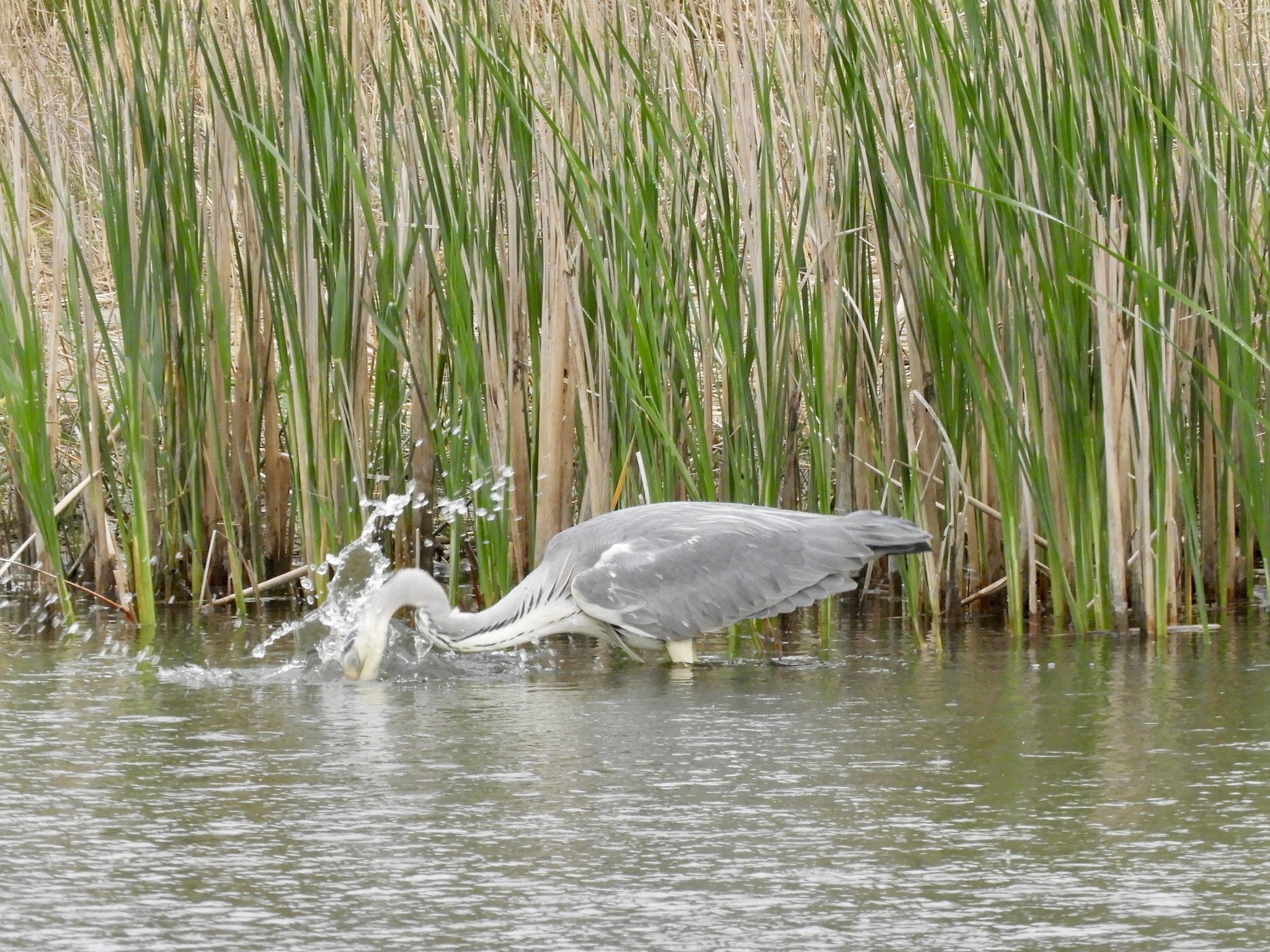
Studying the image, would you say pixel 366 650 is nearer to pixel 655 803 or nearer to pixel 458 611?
pixel 458 611

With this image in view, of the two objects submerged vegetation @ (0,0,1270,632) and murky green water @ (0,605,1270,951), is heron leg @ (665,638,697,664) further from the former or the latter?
submerged vegetation @ (0,0,1270,632)

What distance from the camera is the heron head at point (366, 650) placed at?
562cm

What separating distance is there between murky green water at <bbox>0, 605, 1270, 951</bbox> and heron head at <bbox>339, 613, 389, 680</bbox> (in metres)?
0.07

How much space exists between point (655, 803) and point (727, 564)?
2.07 meters

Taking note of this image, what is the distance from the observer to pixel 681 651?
19.7ft

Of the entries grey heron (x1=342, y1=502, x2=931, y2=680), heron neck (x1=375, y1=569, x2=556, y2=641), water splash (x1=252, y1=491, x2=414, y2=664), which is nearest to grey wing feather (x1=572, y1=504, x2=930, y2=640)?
grey heron (x1=342, y1=502, x2=931, y2=680)

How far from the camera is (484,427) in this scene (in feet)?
20.4

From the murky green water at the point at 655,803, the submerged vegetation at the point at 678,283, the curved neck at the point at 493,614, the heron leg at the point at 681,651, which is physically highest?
the submerged vegetation at the point at 678,283

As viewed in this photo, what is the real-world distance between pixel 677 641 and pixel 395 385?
141cm

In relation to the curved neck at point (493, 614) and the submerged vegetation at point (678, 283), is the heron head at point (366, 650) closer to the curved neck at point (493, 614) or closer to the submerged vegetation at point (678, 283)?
the curved neck at point (493, 614)

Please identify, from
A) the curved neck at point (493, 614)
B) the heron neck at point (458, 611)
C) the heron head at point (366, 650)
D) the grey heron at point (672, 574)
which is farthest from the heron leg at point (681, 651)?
the heron head at point (366, 650)

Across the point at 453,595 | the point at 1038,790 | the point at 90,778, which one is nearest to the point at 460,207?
the point at 453,595

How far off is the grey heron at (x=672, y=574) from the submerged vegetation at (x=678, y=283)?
20 cm

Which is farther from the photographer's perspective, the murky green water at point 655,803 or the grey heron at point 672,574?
the grey heron at point 672,574
